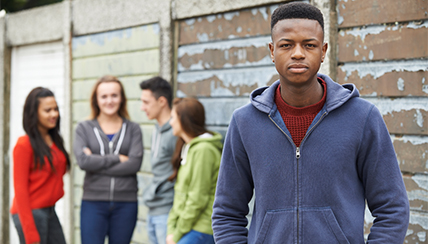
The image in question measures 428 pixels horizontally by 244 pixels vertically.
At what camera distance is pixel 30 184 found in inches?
167

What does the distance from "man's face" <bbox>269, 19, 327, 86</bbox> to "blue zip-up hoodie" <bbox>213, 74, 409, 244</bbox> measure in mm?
171

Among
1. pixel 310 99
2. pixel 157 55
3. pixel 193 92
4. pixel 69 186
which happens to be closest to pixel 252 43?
pixel 193 92

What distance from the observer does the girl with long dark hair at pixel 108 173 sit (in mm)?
4398

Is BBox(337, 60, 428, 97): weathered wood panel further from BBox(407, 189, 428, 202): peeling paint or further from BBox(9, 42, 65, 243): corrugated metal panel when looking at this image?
BBox(9, 42, 65, 243): corrugated metal panel

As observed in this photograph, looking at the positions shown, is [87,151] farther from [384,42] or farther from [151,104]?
[384,42]

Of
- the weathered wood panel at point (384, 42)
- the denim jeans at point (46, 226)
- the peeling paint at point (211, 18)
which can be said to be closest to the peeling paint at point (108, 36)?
the peeling paint at point (211, 18)

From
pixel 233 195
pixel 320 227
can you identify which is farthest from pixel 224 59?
pixel 320 227

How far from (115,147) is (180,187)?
979 millimetres

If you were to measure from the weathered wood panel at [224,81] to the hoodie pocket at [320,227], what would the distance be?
8.06 feet

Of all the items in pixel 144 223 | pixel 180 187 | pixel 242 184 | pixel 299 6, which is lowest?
pixel 144 223

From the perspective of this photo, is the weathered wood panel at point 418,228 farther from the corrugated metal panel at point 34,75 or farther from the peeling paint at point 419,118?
the corrugated metal panel at point 34,75

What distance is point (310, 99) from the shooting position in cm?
202

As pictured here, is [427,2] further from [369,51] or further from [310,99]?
[310,99]

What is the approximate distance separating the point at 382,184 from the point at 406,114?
68.0 inches
